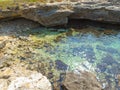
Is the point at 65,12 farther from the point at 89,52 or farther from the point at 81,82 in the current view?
the point at 81,82

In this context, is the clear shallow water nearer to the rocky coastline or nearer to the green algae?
the green algae

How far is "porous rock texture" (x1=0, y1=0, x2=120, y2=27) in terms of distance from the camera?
525 inches

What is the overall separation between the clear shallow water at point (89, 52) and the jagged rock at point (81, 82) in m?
0.72

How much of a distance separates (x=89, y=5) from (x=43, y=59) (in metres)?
5.25

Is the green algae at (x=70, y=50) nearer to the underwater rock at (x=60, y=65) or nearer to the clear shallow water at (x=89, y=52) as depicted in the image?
the clear shallow water at (x=89, y=52)

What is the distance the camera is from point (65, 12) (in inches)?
526

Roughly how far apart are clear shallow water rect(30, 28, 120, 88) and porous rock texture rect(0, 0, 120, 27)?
905 mm

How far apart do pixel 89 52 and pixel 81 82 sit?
3073 millimetres

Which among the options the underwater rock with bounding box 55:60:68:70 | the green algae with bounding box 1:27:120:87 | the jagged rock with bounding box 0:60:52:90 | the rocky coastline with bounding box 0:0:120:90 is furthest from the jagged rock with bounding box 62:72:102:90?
the underwater rock with bounding box 55:60:68:70

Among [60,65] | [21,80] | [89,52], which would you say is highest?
[21,80]

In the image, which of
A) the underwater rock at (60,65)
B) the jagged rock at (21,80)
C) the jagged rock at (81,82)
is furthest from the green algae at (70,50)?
the jagged rock at (21,80)

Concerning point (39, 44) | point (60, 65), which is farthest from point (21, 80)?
point (39, 44)

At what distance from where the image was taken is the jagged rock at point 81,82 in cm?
860

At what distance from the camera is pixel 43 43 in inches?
477
